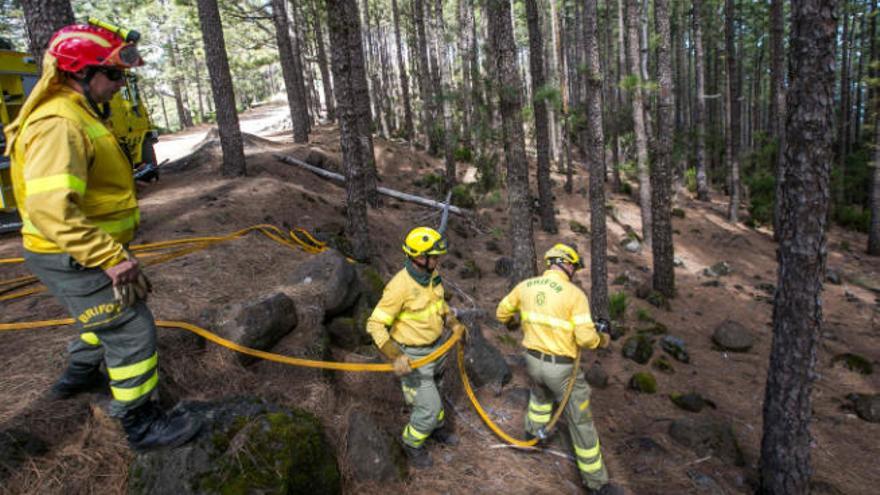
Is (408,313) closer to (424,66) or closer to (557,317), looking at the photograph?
(557,317)

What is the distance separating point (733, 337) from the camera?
958cm

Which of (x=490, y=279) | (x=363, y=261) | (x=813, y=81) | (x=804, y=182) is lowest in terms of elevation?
(x=490, y=279)

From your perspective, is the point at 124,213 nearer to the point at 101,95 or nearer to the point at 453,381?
the point at 101,95

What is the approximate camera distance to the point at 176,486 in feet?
9.36

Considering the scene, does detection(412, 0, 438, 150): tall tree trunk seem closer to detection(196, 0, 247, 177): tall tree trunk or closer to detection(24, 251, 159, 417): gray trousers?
detection(196, 0, 247, 177): tall tree trunk

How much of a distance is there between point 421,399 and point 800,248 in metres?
3.76

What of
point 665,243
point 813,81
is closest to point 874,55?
point 665,243

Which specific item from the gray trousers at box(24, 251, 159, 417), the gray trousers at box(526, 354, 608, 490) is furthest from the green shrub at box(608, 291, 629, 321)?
the gray trousers at box(24, 251, 159, 417)

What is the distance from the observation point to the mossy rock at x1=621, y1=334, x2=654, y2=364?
8672 mm

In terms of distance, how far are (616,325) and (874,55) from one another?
2221cm

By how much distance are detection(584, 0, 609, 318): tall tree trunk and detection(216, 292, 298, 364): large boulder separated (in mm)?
6227

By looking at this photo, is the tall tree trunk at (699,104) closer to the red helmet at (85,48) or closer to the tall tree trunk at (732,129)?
the tall tree trunk at (732,129)

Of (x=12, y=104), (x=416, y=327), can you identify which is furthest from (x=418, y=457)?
(x=12, y=104)

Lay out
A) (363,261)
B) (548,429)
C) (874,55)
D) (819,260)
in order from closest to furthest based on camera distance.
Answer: (819,260), (548,429), (363,261), (874,55)
